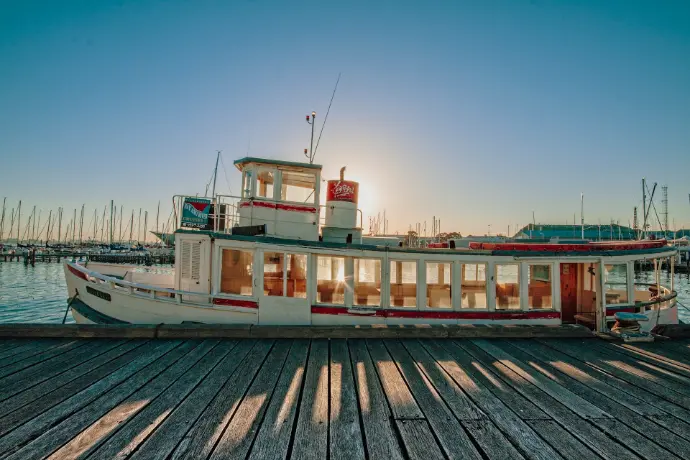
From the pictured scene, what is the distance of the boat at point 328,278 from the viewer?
9.75 meters

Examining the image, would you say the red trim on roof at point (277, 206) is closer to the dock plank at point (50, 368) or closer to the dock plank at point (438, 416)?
the dock plank at point (50, 368)

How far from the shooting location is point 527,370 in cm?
580

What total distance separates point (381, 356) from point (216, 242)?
6069 millimetres

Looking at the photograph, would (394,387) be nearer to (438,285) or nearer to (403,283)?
(403,283)

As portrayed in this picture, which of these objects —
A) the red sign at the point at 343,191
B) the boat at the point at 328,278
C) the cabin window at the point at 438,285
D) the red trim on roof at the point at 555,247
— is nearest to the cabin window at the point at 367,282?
the boat at the point at 328,278

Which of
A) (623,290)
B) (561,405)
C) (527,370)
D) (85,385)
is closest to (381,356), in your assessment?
(527,370)

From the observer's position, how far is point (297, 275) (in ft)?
33.1

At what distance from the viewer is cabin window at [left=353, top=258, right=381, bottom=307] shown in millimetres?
10227

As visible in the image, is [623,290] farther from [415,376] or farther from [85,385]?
[85,385]

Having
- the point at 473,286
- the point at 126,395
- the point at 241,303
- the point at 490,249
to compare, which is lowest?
the point at 126,395

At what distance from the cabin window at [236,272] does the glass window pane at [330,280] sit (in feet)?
6.67

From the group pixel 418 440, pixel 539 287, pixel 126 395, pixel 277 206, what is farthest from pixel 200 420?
pixel 539 287

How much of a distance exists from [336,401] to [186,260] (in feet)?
24.8

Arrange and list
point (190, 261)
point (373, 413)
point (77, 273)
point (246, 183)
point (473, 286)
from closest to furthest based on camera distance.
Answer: point (373, 413), point (190, 261), point (473, 286), point (246, 183), point (77, 273)
